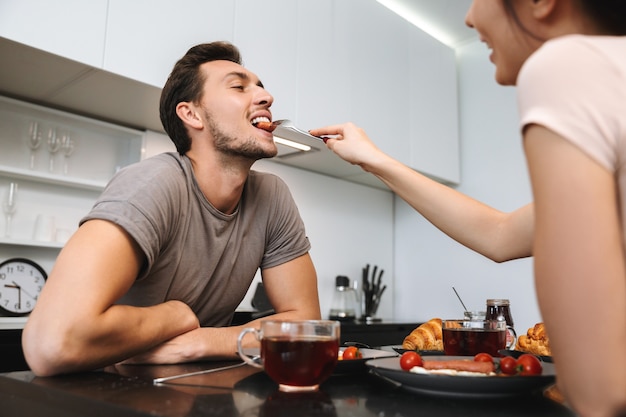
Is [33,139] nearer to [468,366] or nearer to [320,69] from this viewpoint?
[320,69]

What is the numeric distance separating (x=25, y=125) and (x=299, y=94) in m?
1.17

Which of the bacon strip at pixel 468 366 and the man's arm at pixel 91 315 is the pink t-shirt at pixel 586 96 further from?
the man's arm at pixel 91 315

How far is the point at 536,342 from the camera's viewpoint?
1.15m

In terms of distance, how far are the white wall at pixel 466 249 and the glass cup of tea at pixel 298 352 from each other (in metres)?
2.69

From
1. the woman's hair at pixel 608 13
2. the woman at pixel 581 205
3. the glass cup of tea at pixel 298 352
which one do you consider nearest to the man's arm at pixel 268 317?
the glass cup of tea at pixel 298 352

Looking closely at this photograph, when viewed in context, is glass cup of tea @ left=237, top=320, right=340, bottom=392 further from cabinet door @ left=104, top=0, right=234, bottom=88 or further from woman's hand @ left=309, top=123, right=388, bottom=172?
cabinet door @ left=104, top=0, right=234, bottom=88

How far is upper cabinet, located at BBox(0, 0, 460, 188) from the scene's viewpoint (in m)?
1.90

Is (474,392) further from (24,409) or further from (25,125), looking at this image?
(25,125)

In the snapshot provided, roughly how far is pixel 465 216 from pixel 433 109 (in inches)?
99.9

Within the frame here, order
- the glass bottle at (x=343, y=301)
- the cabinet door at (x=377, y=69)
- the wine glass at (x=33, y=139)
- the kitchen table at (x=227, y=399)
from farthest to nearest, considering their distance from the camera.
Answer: the glass bottle at (x=343, y=301) → the cabinet door at (x=377, y=69) → the wine glass at (x=33, y=139) → the kitchen table at (x=227, y=399)

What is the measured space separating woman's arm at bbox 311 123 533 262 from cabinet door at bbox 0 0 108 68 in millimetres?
1234

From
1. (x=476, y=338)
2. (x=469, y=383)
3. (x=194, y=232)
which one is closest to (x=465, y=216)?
(x=476, y=338)

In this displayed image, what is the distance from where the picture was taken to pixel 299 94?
8.55 feet

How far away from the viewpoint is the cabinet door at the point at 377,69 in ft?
9.61
